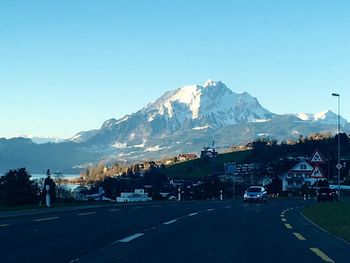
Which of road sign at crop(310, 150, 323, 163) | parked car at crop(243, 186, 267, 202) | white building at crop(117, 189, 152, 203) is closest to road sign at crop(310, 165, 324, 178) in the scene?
road sign at crop(310, 150, 323, 163)

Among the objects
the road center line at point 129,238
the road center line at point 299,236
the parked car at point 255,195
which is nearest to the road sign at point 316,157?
the road center line at point 299,236

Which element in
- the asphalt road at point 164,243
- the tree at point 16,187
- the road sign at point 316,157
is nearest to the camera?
the asphalt road at point 164,243

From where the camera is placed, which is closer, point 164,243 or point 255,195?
point 164,243

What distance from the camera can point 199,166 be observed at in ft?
516

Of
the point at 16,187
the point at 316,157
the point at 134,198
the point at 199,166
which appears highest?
the point at 199,166

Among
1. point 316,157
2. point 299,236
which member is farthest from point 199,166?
point 299,236

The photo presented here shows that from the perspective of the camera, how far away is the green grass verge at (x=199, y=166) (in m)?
148

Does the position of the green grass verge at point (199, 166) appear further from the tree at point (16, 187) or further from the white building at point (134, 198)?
the tree at point (16, 187)

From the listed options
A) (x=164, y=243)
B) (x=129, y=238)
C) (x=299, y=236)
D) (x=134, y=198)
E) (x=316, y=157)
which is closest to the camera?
(x=164, y=243)

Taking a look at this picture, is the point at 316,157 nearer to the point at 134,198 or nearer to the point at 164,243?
the point at 164,243

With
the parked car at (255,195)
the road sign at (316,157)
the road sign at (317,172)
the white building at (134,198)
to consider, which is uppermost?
the road sign at (316,157)

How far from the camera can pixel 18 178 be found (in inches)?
2172

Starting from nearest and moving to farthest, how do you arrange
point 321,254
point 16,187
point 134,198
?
point 321,254 → point 16,187 → point 134,198

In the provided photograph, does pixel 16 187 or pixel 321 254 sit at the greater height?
pixel 16 187
